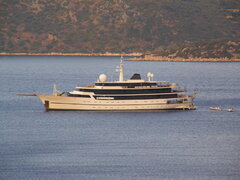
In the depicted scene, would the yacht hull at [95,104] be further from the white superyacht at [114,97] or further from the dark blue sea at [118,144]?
the dark blue sea at [118,144]

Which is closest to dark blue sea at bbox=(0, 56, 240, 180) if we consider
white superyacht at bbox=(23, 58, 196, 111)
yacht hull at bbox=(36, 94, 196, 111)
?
yacht hull at bbox=(36, 94, 196, 111)

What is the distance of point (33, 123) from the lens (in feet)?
302

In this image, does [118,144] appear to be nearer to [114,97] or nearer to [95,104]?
[114,97]

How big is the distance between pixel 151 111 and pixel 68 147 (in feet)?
77.4

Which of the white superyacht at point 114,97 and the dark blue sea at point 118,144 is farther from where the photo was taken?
the white superyacht at point 114,97

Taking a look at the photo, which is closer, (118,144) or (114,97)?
(118,144)

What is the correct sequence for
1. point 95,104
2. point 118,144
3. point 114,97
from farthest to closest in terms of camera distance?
point 95,104 < point 114,97 < point 118,144

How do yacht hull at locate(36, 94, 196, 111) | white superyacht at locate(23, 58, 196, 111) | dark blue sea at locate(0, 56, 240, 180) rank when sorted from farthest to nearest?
yacht hull at locate(36, 94, 196, 111)
white superyacht at locate(23, 58, 196, 111)
dark blue sea at locate(0, 56, 240, 180)

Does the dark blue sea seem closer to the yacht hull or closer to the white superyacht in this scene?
the yacht hull

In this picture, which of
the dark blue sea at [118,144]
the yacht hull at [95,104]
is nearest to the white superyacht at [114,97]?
the yacht hull at [95,104]

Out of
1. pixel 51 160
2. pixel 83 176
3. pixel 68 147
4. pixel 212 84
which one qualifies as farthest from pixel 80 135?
pixel 212 84

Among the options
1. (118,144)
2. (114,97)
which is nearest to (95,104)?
(114,97)

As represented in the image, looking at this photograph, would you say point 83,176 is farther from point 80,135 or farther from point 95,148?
point 80,135

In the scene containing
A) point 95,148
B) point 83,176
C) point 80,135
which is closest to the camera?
point 83,176
